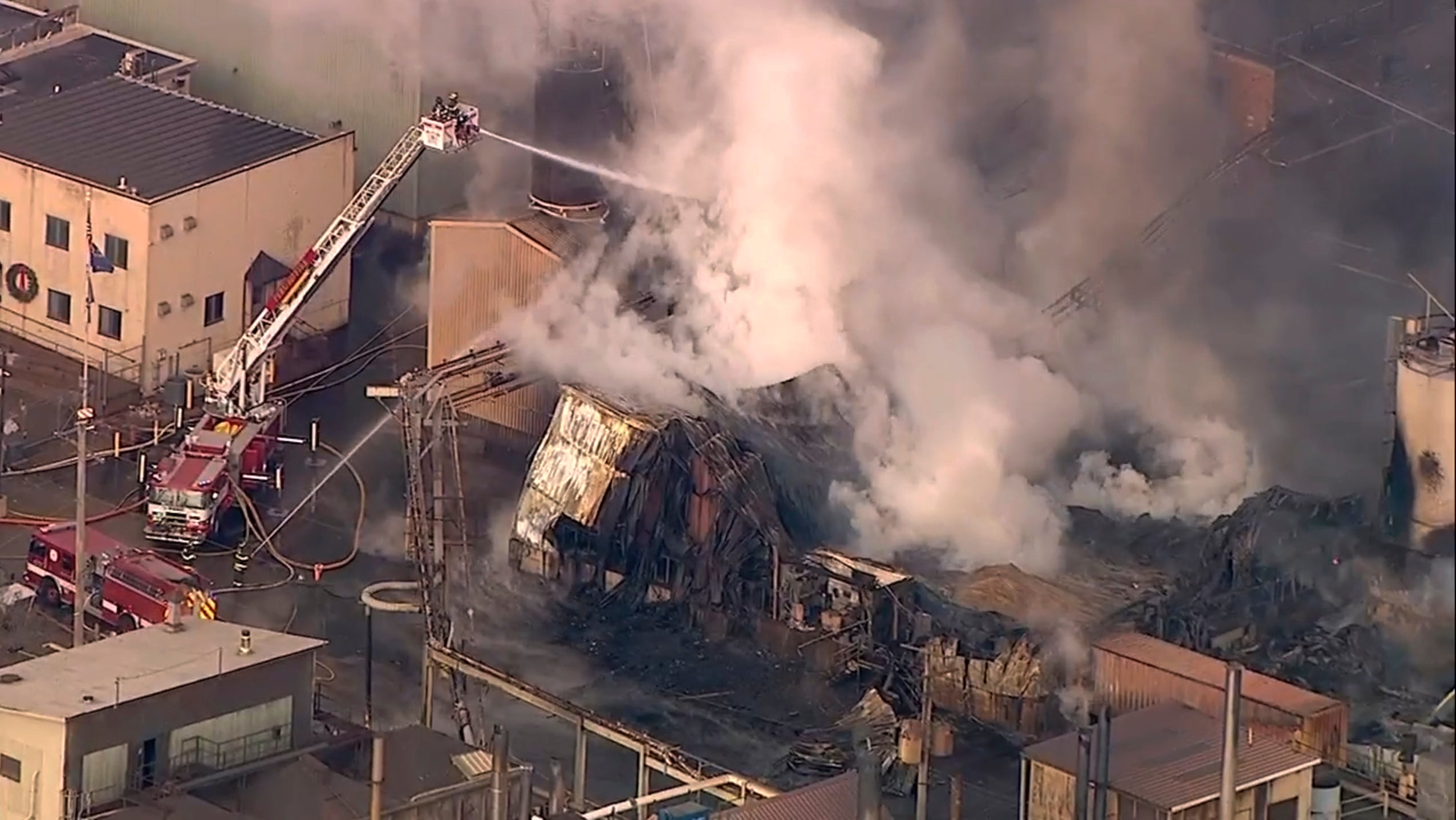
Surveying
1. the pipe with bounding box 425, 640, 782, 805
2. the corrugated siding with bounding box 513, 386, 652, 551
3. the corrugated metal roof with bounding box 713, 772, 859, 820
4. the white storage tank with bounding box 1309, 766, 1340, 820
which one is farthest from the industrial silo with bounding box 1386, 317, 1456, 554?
the corrugated siding with bounding box 513, 386, 652, 551

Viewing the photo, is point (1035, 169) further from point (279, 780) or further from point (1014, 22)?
point (279, 780)

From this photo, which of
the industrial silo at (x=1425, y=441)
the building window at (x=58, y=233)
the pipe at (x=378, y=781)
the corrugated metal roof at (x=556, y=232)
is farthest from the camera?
the building window at (x=58, y=233)

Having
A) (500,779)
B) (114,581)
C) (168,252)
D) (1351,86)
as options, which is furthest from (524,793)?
(1351,86)

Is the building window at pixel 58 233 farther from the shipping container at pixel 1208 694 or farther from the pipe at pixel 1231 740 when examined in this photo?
the pipe at pixel 1231 740

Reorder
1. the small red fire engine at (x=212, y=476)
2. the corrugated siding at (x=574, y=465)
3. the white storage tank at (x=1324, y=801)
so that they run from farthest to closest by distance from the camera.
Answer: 1. the small red fire engine at (x=212, y=476)
2. the corrugated siding at (x=574, y=465)
3. the white storage tank at (x=1324, y=801)

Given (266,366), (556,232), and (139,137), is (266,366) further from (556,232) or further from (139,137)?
(139,137)

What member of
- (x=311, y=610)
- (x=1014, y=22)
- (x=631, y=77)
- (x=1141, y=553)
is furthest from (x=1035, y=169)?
(x=311, y=610)

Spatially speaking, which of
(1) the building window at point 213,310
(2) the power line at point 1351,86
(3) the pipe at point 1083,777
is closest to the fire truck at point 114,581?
(1) the building window at point 213,310
